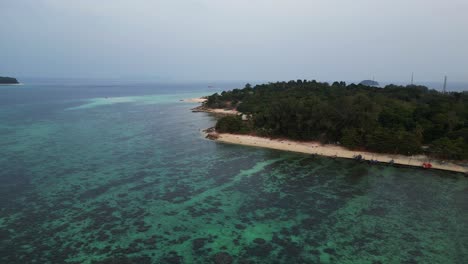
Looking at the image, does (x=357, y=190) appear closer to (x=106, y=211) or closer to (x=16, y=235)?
(x=106, y=211)

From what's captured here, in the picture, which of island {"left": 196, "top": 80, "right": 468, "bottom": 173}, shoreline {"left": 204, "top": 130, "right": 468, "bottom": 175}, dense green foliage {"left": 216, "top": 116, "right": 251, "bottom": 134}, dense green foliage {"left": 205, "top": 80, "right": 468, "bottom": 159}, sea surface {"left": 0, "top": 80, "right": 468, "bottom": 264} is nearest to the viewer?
sea surface {"left": 0, "top": 80, "right": 468, "bottom": 264}

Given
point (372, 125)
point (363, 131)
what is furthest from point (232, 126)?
point (372, 125)

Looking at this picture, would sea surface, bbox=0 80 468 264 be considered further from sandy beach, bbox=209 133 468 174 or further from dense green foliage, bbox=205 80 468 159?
dense green foliage, bbox=205 80 468 159

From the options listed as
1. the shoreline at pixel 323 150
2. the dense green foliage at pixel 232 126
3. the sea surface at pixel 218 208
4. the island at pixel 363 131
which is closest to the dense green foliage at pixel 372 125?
the island at pixel 363 131

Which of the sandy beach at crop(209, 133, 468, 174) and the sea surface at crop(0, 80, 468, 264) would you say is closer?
the sea surface at crop(0, 80, 468, 264)

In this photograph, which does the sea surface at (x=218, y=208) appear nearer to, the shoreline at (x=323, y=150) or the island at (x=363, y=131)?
the shoreline at (x=323, y=150)

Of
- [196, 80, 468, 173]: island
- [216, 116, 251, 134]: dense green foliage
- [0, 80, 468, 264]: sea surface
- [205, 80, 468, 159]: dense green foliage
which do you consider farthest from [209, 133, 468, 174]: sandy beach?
[0, 80, 468, 264]: sea surface

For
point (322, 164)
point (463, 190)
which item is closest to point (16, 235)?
point (322, 164)

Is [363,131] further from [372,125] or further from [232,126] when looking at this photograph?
[232,126]
